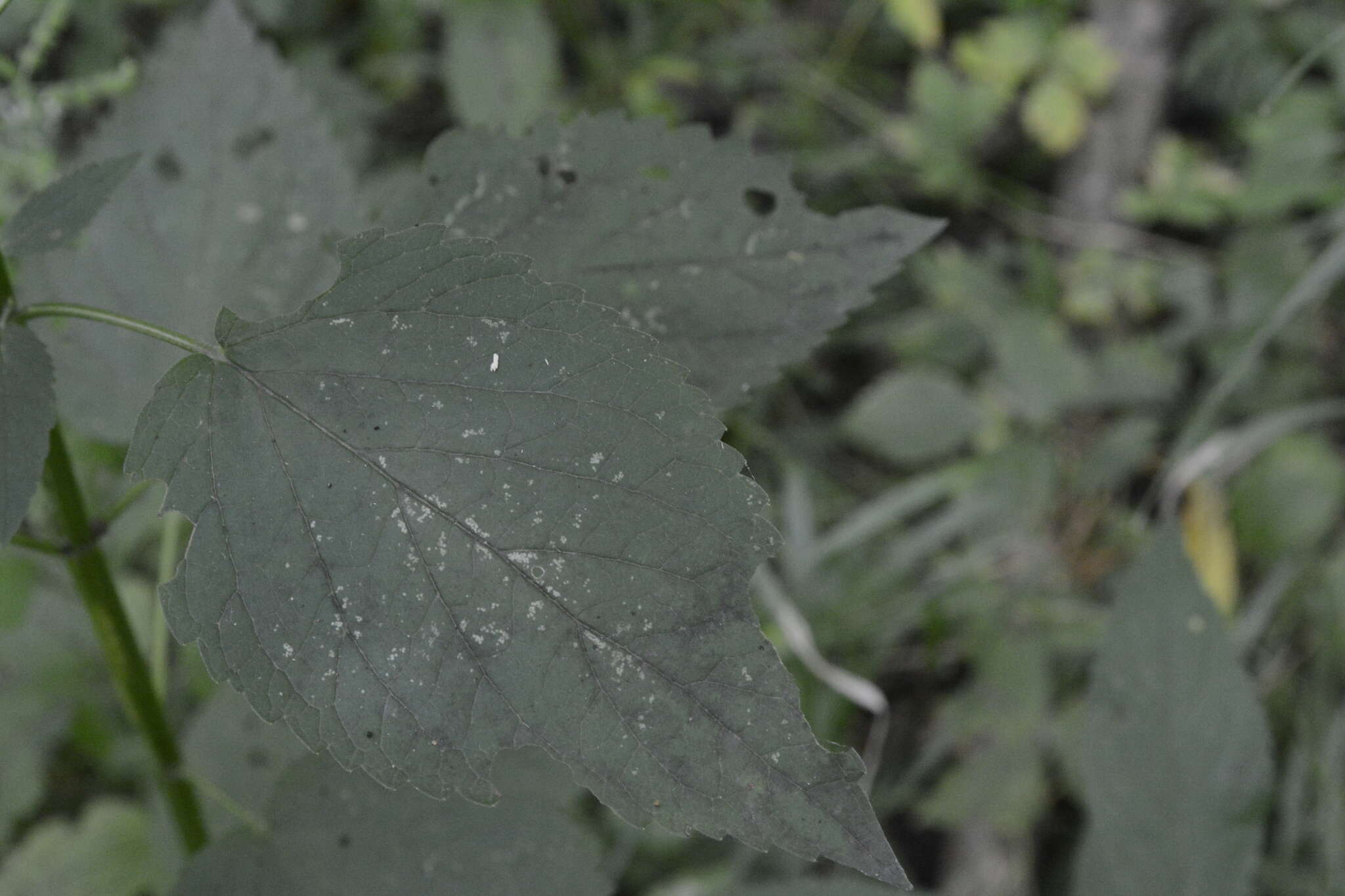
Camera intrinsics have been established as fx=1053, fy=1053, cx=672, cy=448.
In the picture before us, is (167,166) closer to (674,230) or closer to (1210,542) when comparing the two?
(674,230)

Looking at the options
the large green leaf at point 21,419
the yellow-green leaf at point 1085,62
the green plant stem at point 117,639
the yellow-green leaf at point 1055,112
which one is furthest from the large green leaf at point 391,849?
the yellow-green leaf at point 1085,62

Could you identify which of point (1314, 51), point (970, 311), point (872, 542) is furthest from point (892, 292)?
point (1314, 51)

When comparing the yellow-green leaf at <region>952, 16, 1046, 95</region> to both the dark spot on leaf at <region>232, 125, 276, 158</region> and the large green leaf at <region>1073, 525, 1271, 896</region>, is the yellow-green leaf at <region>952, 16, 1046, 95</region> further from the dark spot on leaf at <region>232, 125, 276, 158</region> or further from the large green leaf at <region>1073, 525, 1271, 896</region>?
the dark spot on leaf at <region>232, 125, 276, 158</region>

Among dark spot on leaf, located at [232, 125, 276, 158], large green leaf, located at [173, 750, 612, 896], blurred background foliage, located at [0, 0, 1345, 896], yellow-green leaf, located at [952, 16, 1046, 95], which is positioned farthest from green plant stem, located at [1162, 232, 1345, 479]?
dark spot on leaf, located at [232, 125, 276, 158]

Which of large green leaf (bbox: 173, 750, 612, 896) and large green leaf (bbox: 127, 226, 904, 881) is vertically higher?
large green leaf (bbox: 127, 226, 904, 881)

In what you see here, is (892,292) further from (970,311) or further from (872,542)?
(872,542)

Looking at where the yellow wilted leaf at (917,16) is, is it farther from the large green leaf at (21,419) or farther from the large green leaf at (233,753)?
the large green leaf at (21,419)

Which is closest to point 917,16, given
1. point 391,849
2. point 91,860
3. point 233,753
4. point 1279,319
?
point 1279,319
